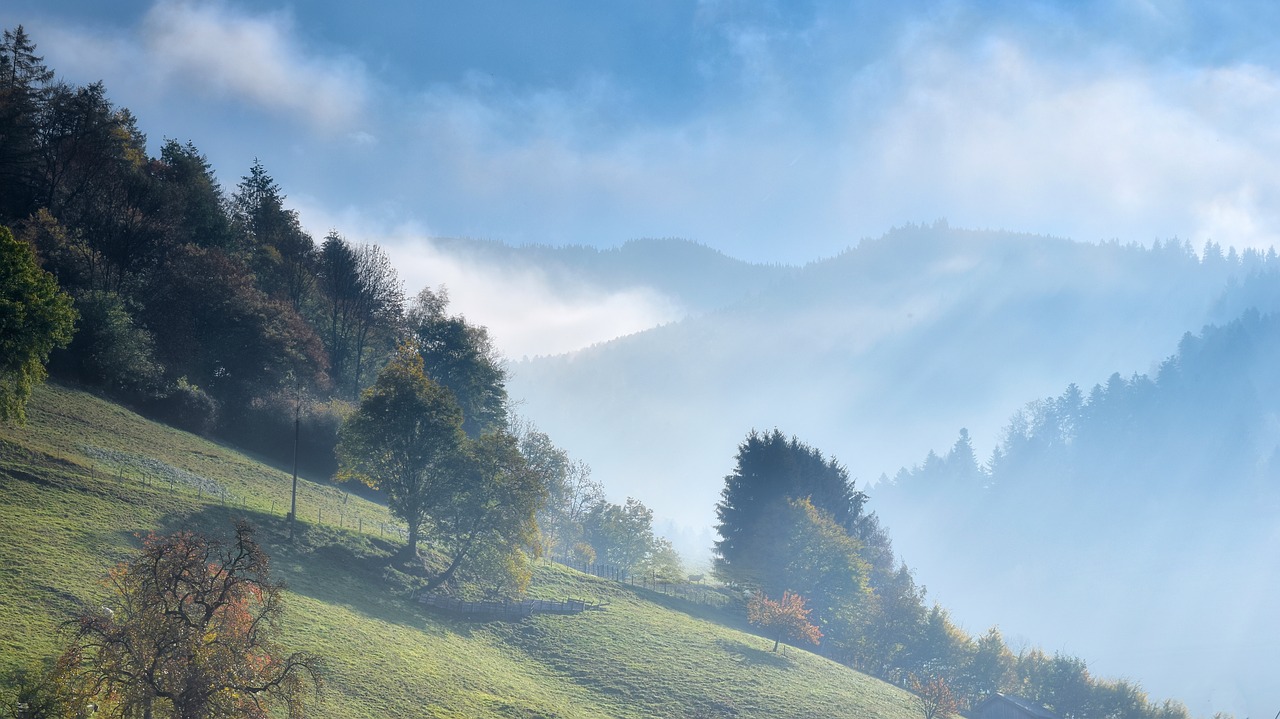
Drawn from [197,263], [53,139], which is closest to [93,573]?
[197,263]

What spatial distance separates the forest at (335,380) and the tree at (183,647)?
27.7m

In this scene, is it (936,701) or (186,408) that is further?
(186,408)

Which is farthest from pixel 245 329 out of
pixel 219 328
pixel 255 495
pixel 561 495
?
pixel 561 495

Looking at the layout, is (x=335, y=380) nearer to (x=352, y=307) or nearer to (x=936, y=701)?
(x=352, y=307)

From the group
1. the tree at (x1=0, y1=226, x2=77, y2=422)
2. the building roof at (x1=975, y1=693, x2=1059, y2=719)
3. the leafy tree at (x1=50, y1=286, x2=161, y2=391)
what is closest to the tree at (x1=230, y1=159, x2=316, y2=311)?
the leafy tree at (x1=50, y1=286, x2=161, y2=391)

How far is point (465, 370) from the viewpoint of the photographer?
8488 cm

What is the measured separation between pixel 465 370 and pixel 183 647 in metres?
65.5

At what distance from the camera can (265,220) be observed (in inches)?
3445

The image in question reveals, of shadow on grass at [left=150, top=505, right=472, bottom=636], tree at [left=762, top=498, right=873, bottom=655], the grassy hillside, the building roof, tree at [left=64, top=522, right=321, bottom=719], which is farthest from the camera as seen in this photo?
tree at [left=762, top=498, right=873, bottom=655]

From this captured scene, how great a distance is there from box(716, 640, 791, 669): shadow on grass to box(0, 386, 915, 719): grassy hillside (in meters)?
0.23

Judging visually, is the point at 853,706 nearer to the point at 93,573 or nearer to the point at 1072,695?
the point at 1072,695

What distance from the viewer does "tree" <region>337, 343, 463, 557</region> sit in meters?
54.8

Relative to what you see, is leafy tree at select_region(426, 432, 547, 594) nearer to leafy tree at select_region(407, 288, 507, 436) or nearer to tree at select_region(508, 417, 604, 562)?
leafy tree at select_region(407, 288, 507, 436)

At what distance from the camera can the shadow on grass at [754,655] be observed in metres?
59.5
